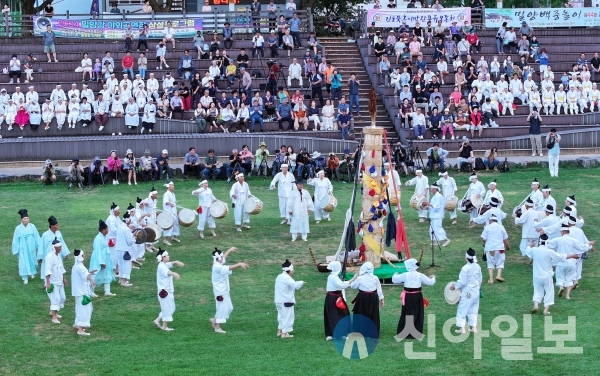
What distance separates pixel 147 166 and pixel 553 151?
12.1 m

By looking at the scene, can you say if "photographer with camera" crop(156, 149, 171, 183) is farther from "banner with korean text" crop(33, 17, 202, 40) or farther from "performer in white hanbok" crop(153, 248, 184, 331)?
"performer in white hanbok" crop(153, 248, 184, 331)

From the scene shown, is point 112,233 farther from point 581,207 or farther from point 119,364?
point 581,207

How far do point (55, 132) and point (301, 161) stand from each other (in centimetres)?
925

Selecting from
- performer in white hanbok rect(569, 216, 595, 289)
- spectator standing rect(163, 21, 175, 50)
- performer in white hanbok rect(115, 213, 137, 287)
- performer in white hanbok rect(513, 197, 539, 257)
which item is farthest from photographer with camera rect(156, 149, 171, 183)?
performer in white hanbok rect(569, 216, 595, 289)

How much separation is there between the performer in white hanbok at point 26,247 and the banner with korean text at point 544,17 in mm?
26080

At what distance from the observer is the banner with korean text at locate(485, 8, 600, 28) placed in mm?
45719

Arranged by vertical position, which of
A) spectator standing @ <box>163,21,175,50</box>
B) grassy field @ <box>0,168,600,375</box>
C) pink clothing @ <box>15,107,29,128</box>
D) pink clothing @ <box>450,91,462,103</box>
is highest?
spectator standing @ <box>163,21,175,50</box>

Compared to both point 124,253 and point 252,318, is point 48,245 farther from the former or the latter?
point 252,318

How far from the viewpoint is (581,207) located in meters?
30.3

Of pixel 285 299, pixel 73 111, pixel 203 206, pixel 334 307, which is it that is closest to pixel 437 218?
pixel 203 206

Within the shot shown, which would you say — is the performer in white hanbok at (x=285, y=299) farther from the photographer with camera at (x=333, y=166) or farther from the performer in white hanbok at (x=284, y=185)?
the photographer with camera at (x=333, y=166)

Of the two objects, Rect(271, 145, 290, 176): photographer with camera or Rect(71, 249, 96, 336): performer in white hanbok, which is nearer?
Rect(71, 249, 96, 336): performer in white hanbok

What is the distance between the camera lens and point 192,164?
115ft

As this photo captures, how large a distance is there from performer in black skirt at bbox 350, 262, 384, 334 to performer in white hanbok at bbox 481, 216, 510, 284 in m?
4.56
